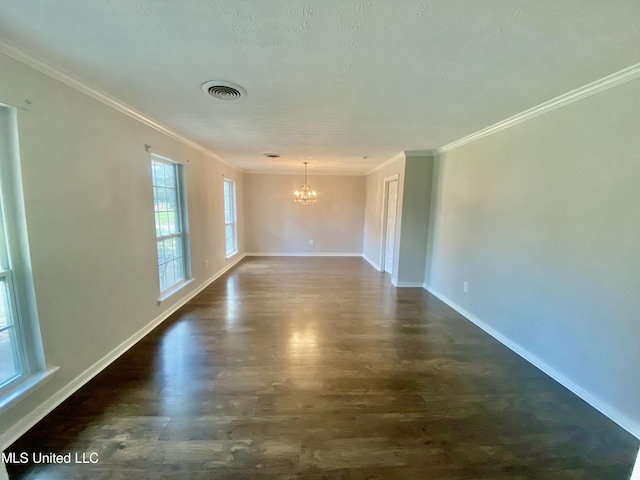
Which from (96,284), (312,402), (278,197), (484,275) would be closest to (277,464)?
(312,402)

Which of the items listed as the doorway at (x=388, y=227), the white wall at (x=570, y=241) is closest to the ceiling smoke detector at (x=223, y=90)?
the white wall at (x=570, y=241)

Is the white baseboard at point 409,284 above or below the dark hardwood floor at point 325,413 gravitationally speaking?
A: above

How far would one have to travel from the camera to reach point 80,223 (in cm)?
193

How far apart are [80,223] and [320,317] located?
2462 millimetres

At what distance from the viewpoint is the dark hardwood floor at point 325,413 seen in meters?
1.40

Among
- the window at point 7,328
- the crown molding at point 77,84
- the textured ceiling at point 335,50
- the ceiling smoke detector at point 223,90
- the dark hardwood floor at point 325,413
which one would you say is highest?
the textured ceiling at point 335,50

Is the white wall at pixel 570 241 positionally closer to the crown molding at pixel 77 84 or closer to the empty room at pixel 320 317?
the empty room at pixel 320 317

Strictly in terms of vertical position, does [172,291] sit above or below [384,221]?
below

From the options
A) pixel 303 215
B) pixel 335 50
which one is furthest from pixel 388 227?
pixel 335 50

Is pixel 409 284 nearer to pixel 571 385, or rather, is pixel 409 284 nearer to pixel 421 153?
pixel 421 153

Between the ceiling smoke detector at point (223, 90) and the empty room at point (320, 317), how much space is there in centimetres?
2


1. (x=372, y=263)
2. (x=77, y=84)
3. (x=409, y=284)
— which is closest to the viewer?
(x=77, y=84)

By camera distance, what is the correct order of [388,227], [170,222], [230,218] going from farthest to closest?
[230,218] < [388,227] < [170,222]

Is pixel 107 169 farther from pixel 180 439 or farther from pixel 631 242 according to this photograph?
pixel 631 242
